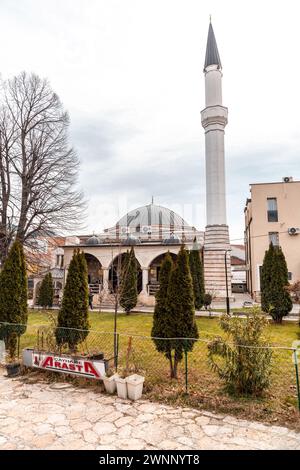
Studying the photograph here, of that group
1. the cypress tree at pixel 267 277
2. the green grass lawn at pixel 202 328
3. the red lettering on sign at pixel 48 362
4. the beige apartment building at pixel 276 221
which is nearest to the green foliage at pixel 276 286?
the cypress tree at pixel 267 277

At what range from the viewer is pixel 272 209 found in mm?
22609

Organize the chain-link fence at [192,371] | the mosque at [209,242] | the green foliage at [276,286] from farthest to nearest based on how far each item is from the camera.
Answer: the mosque at [209,242], the green foliage at [276,286], the chain-link fence at [192,371]

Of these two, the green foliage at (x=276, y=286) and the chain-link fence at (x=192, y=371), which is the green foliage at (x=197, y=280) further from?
the chain-link fence at (x=192, y=371)

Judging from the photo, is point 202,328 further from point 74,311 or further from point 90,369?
point 90,369

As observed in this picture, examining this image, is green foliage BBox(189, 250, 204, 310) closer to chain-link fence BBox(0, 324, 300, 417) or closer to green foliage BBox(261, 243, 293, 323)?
green foliage BBox(261, 243, 293, 323)

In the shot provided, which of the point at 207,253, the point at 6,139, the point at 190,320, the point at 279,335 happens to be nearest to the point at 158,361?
the point at 190,320

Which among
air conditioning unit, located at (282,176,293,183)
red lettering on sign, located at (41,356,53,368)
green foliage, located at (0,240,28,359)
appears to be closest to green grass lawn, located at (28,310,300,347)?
green foliage, located at (0,240,28,359)

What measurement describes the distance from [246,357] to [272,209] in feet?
63.9

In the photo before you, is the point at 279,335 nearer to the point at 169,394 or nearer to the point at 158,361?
the point at 158,361

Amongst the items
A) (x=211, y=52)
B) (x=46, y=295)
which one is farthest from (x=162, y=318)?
(x=211, y=52)

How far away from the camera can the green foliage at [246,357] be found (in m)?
5.25

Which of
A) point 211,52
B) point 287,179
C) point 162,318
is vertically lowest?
point 162,318

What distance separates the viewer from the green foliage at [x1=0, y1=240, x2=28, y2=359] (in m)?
8.03

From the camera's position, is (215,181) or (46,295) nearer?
(46,295)
